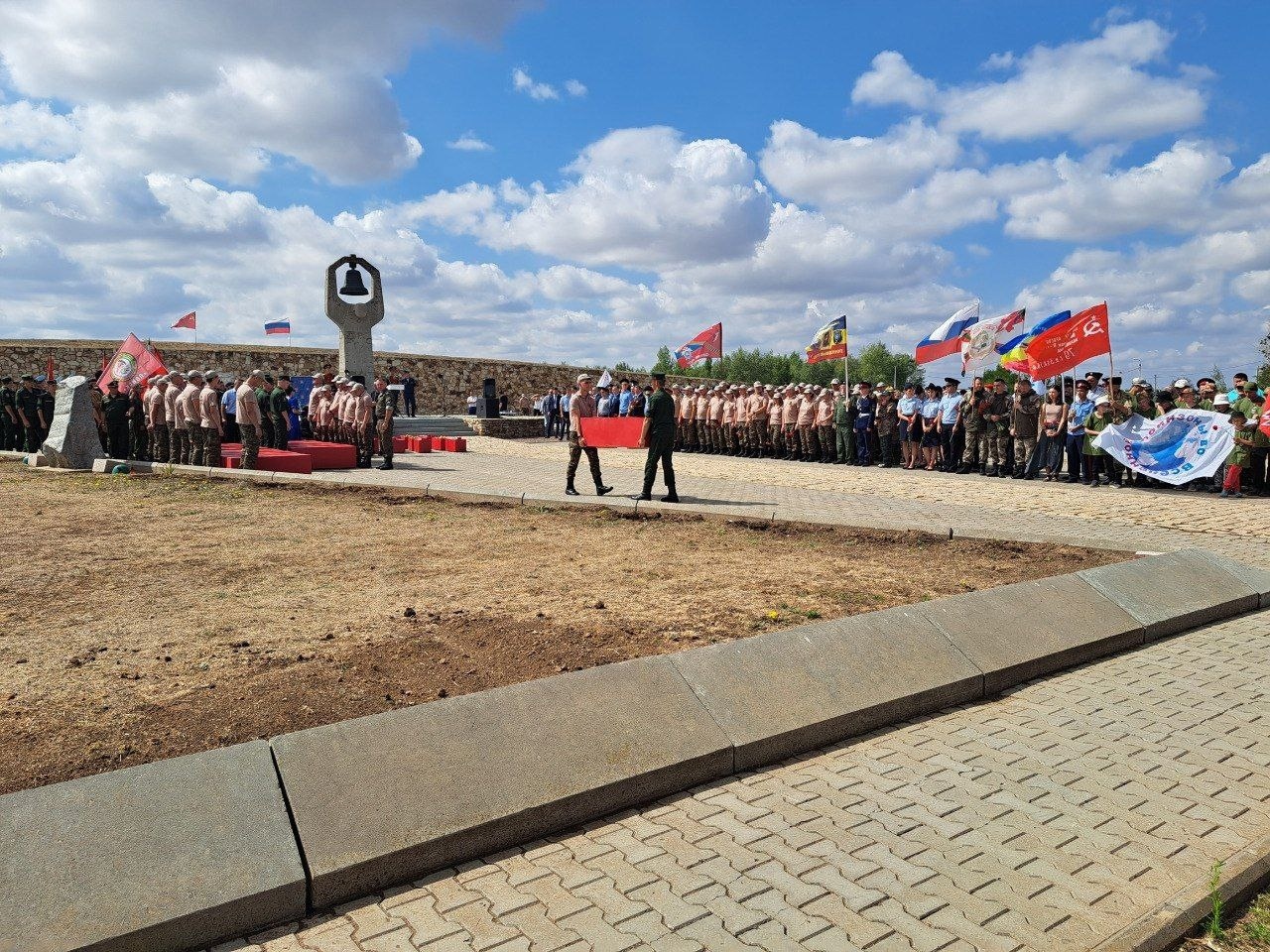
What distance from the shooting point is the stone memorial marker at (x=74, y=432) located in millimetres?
16812

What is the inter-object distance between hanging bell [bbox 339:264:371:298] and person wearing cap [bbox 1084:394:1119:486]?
2177 centimetres

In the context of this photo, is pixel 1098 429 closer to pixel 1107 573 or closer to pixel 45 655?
pixel 1107 573

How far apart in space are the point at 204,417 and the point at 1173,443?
16.9 metres

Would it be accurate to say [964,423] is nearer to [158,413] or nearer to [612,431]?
[612,431]

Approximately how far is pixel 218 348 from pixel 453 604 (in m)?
37.9

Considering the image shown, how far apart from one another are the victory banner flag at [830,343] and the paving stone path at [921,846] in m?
20.1

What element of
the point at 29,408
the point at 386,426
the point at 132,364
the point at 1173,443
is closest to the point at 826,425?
the point at 1173,443

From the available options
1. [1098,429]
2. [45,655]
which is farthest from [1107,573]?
[1098,429]

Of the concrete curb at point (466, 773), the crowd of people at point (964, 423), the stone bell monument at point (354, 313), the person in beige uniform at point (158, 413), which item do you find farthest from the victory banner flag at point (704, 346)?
the concrete curb at point (466, 773)

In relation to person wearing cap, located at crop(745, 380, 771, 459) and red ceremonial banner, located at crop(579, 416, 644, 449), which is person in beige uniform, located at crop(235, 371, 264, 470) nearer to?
red ceremonial banner, located at crop(579, 416, 644, 449)

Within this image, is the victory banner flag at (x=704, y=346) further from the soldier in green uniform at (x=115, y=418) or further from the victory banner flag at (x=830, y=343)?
the soldier in green uniform at (x=115, y=418)

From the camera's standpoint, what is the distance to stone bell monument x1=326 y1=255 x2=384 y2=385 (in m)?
28.6

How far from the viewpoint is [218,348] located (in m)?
39.5

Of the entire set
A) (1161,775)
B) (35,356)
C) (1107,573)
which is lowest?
(1161,775)
